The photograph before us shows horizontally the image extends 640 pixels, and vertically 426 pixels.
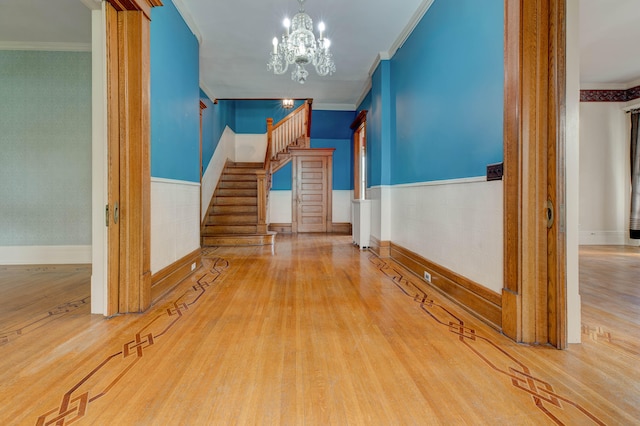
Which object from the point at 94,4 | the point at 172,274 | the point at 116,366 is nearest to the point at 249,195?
the point at 172,274

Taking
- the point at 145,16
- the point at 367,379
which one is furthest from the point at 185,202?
the point at 367,379

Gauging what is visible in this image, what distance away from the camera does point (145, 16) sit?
8.14ft

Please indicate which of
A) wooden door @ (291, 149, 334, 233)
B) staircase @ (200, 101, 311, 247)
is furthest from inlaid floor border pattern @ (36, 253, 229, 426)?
wooden door @ (291, 149, 334, 233)

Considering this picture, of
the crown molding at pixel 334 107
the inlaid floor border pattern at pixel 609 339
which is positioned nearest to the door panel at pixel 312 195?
the crown molding at pixel 334 107

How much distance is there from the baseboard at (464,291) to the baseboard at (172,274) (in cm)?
257

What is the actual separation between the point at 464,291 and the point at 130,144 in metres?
→ 2.88

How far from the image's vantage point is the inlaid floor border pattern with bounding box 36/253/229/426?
127cm

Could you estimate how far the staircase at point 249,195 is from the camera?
611 cm

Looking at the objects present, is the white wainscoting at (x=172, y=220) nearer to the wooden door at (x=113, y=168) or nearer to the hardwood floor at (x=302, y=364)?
the wooden door at (x=113, y=168)

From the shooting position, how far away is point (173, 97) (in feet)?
10.5

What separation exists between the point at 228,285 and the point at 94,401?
1.91 m

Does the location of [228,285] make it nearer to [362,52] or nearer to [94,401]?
[94,401]

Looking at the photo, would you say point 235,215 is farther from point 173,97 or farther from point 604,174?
point 604,174

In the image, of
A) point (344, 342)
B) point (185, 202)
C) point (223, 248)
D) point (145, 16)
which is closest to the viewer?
point (344, 342)
